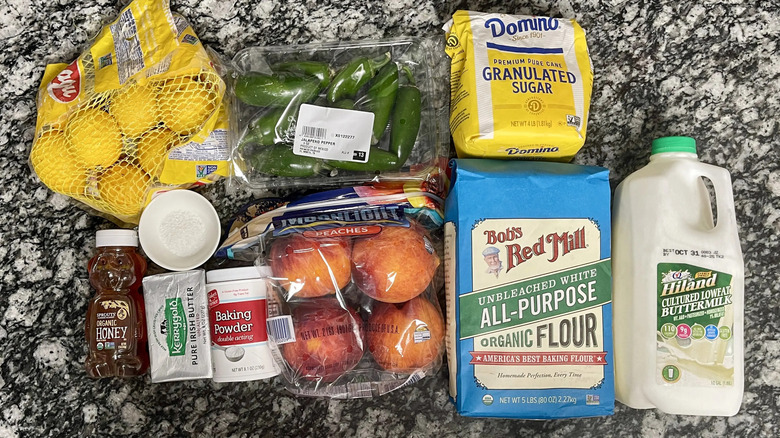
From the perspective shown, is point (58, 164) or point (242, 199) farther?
point (242, 199)

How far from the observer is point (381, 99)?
96cm

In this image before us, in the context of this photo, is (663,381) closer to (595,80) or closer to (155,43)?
(595,80)

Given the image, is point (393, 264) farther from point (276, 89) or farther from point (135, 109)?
point (135, 109)

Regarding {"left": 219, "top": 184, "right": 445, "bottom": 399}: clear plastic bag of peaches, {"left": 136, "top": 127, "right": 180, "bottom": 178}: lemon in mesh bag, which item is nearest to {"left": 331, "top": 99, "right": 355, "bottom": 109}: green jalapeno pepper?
{"left": 219, "top": 184, "right": 445, "bottom": 399}: clear plastic bag of peaches

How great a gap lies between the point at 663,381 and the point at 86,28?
1.16m

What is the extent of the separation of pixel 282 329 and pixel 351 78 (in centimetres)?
43

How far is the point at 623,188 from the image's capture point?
985 millimetres

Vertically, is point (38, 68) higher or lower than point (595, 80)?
lower

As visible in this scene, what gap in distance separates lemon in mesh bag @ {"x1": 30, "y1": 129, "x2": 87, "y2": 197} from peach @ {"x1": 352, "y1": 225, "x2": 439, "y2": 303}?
1.53 ft

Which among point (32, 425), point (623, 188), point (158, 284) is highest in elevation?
point (623, 188)

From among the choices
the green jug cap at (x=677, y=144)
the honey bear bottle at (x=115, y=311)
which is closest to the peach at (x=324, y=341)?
the honey bear bottle at (x=115, y=311)

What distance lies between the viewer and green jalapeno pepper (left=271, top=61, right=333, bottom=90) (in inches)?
37.6

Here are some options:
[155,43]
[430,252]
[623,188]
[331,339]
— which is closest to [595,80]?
[623,188]

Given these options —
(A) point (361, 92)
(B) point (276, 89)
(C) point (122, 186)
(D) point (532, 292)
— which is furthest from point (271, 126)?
(D) point (532, 292)
